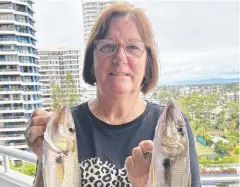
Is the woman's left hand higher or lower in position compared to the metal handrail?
higher

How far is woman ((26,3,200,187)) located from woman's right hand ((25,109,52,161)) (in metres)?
0.14

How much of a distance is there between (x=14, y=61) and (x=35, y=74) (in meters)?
0.17

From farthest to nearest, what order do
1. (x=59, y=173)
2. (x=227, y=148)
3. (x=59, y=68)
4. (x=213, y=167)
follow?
1. (x=227, y=148)
2. (x=213, y=167)
3. (x=59, y=68)
4. (x=59, y=173)

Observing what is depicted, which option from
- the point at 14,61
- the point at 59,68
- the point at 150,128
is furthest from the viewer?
the point at 14,61

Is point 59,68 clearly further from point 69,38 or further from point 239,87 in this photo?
point 239,87

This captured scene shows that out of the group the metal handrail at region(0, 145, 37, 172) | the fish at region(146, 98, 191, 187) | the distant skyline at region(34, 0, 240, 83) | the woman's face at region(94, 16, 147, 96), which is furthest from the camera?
the metal handrail at region(0, 145, 37, 172)

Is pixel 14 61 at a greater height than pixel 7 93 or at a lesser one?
greater

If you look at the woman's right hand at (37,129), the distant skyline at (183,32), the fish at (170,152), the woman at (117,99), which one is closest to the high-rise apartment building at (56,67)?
the distant skyline at (183,32)

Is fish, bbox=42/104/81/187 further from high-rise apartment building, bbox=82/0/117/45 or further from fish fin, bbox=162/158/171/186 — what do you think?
high-rise apartment building, bbox=82/0/117/45

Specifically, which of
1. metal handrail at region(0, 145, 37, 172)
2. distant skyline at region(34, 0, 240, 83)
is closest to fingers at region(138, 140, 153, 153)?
distant skyline at region(34, 0, 240, 83)

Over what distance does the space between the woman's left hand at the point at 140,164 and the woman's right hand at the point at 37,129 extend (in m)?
0.16

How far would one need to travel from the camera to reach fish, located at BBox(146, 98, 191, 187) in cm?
56

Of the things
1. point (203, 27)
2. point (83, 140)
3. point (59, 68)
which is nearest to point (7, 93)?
point (59, 68)

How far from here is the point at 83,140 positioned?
768mm
